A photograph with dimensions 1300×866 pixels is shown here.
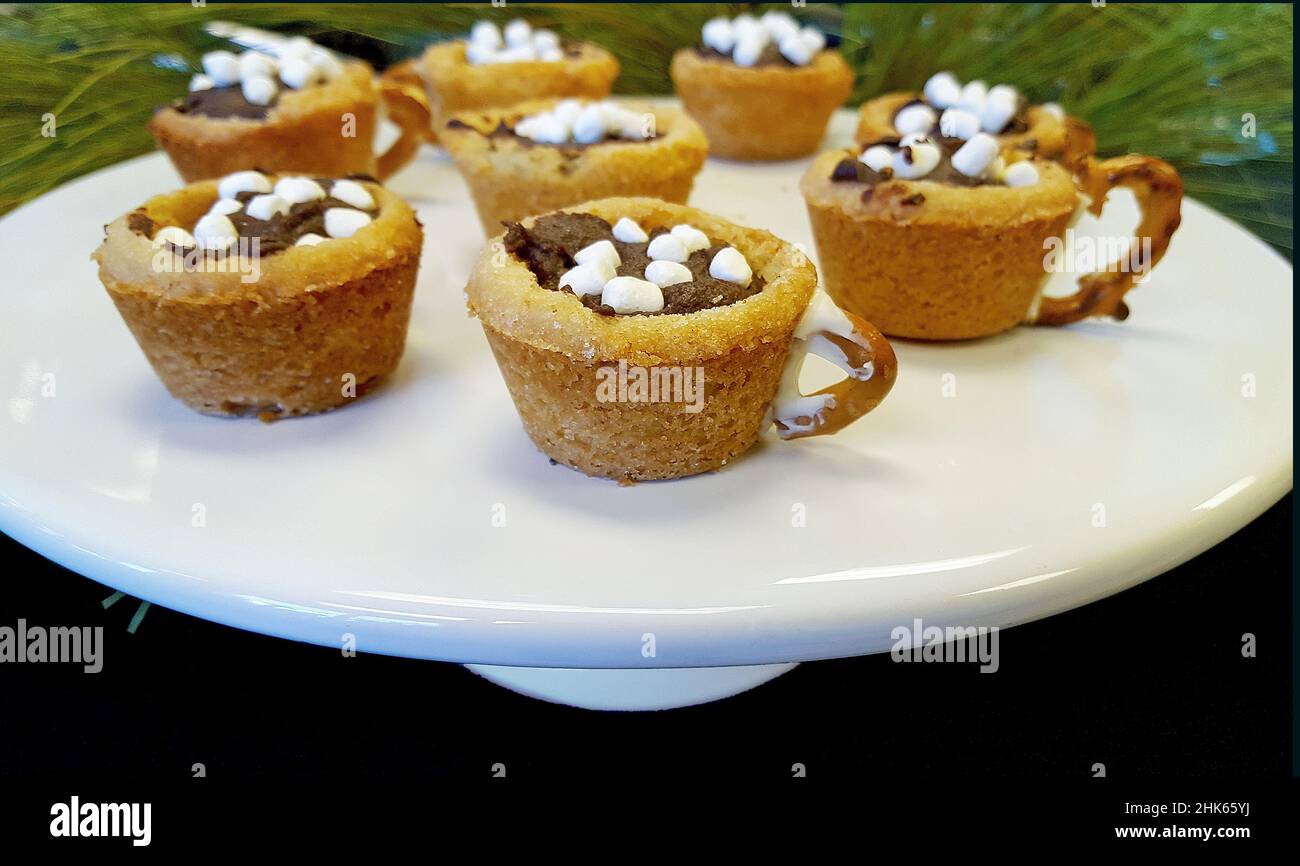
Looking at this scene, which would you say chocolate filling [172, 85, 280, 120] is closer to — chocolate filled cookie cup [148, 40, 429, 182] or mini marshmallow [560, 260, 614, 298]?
chocolate filled cookie cup [148, 40, 429, 182]

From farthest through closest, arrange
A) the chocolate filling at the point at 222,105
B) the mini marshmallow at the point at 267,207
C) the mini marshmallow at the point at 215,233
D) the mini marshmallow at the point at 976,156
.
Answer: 1. the chocolate filling at the point at 222,105
2. the mini marshmallow at the point at 976,156
3. the mini marshmallow at the point at 267,207
4. the mini marshmallow at the point at 215,233

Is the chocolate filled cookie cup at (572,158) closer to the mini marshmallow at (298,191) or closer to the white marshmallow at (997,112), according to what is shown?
the mini marshmallow at (298,191)

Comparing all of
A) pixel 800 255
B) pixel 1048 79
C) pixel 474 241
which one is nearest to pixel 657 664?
pixel 800 255

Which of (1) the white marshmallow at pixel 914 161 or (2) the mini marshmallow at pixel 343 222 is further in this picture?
(1) the white marshmallow at pixel 914 161

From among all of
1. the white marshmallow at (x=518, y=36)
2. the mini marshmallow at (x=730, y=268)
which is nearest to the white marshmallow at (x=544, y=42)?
the white marshmallow at (x=518, y=36)

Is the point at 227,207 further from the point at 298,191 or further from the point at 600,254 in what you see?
the point at 600,254

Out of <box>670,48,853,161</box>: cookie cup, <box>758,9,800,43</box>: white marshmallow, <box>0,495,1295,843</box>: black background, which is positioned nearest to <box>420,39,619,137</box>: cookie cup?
<box>670,48,853,161</box>: cookie cup

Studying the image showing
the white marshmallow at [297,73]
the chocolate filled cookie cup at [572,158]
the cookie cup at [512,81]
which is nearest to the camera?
the chocolate filled cookie cup at [572,158]

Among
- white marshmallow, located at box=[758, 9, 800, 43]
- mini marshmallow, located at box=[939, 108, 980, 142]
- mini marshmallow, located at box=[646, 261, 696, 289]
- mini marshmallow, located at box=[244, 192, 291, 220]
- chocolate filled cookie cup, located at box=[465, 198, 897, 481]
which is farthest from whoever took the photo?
white marshmallow, located at box=[758, 9, 800, 43]
